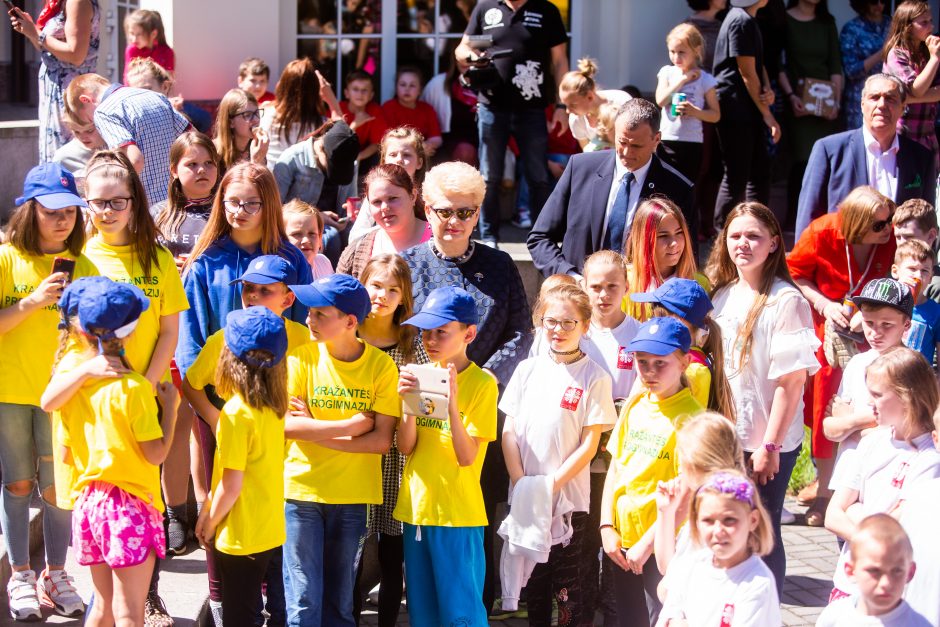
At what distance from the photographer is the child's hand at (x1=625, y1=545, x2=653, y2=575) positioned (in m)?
4.21

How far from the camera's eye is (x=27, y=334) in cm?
453

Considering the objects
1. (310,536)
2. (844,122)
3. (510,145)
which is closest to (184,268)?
(310,536)

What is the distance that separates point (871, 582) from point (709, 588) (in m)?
0.47

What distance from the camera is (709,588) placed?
3.63m

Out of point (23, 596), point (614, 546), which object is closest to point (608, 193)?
point (614, 546)

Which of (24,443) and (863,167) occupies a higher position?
(863,167)

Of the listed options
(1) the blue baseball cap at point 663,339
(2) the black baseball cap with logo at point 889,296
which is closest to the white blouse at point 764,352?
(2) the black baseball cap with logo at point 889,296

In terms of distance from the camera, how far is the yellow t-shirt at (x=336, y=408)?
4.34 meters

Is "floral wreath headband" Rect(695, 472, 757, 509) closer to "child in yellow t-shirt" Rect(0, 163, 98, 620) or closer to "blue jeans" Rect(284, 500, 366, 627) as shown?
"blue jeans" Rect(284, 500, 366, 627)

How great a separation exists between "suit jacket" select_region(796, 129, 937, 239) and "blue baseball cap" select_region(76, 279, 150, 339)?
3570 mm

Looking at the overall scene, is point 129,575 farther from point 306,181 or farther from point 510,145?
point 510,145

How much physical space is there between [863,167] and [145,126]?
11.9ft

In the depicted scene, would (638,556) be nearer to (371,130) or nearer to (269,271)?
(269,271)

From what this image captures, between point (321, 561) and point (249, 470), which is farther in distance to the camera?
point (321, 561)
